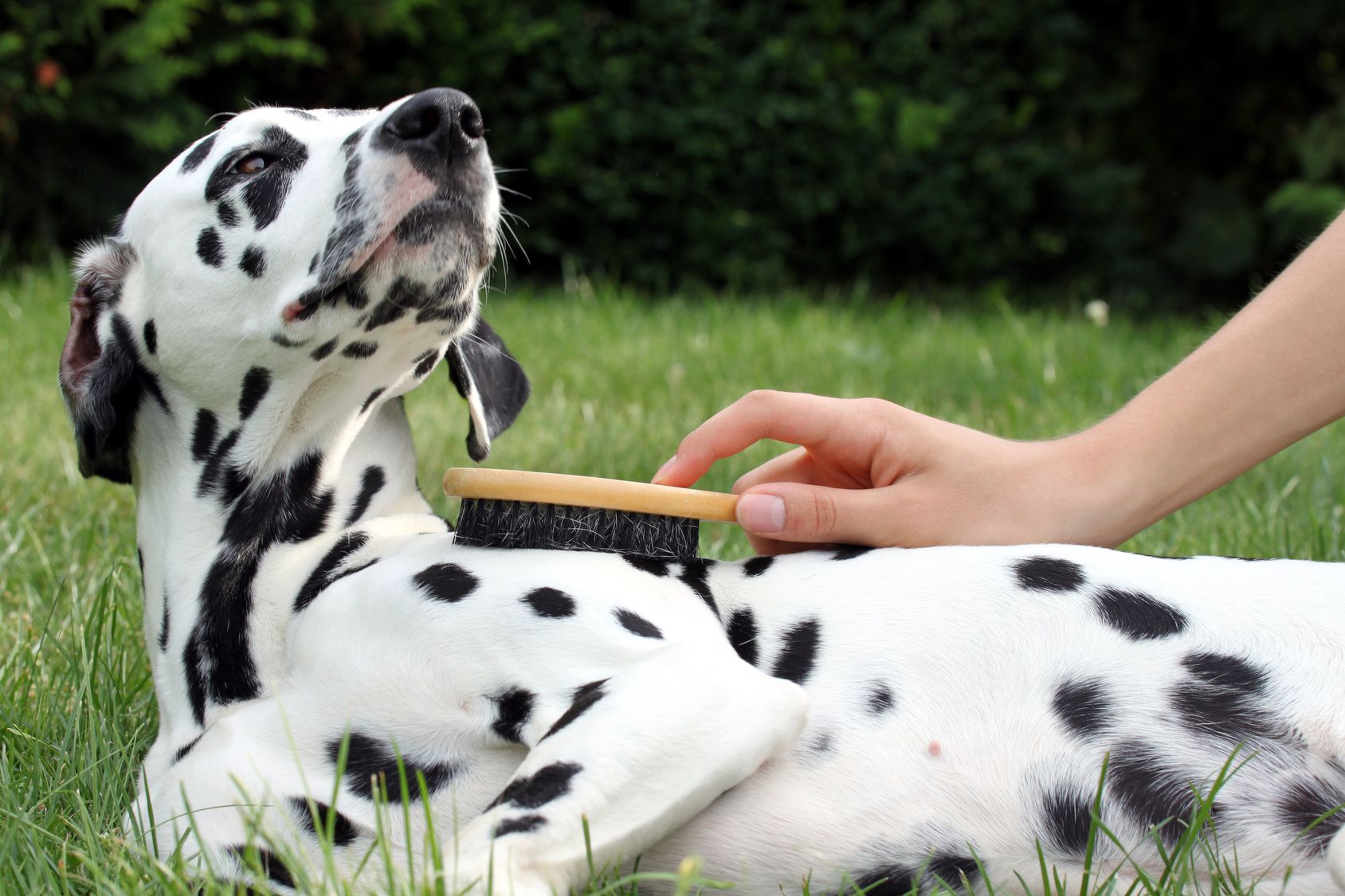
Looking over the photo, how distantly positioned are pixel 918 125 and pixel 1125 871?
800 cm

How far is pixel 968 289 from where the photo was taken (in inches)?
410

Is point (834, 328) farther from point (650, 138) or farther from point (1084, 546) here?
point (1084, 546)

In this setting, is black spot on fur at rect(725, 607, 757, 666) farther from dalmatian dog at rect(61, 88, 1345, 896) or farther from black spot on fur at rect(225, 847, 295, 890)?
black spot on fur at rect(225, 847, 295, 890)

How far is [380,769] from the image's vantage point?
2.04 meters

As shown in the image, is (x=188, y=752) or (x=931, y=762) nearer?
(x=931, y=762)

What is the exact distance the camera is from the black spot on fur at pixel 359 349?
236 cm

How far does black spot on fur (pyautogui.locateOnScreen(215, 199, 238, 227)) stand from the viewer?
240 cm

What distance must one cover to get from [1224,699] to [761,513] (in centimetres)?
84

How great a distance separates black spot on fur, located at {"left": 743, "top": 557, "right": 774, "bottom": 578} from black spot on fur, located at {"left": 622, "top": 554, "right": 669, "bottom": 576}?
0.55ft

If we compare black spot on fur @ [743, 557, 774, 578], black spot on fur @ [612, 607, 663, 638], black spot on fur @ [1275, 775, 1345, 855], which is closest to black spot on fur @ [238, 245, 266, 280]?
black spot on fur @ [612, 607, 663, 638]

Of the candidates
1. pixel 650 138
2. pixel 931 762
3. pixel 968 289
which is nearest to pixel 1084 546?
pixel 931 762

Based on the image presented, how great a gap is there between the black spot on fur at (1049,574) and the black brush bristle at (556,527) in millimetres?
649

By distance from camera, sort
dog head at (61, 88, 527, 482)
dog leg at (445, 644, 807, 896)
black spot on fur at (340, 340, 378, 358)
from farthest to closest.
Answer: black spot on fur at (340, 340, 378, 358)
dog head at (61, 88, 527, 482)
dog leg at (445, 644, 807, 896)

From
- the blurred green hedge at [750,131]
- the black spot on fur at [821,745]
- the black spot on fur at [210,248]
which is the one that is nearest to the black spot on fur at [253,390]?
the black spot on fur at [210,248]
